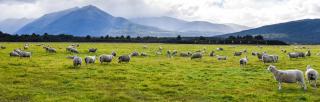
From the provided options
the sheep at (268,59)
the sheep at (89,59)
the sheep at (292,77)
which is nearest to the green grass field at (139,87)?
the sheep at (292,77)

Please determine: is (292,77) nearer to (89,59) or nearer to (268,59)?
(268,59)

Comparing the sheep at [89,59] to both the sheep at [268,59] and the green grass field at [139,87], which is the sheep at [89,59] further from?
the sheep at [268,59]

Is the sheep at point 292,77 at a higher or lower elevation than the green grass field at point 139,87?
higher

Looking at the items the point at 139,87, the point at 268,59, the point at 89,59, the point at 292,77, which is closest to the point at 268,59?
the point at 268,59

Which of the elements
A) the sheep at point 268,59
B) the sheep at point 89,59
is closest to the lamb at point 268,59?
the sheep at point 268,59

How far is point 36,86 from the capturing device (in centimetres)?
2486

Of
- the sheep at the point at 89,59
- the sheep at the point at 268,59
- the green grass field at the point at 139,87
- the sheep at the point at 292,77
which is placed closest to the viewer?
the green grass field at the point at 139,87

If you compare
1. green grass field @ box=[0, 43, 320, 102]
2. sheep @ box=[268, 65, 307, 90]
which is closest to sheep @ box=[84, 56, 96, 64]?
green grass field @ box=[0, 43, 320, 102]

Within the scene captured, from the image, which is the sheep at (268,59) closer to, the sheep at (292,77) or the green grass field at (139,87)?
the green grass field at (139,87)

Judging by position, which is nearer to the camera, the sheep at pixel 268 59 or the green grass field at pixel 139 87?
the green grass field at pixel 139 87

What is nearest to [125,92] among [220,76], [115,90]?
[115,90]

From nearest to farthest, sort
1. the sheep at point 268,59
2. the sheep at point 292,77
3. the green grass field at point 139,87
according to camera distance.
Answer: the green grass field at point 139,87, the sheep at point 292,77, the sheep at point 268,59

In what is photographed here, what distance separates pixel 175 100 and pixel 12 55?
33.3 m

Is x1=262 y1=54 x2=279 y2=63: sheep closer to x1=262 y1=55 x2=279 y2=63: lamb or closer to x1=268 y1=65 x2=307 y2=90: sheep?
x1=262 y1=55 x2=279 y2=63: lamb
